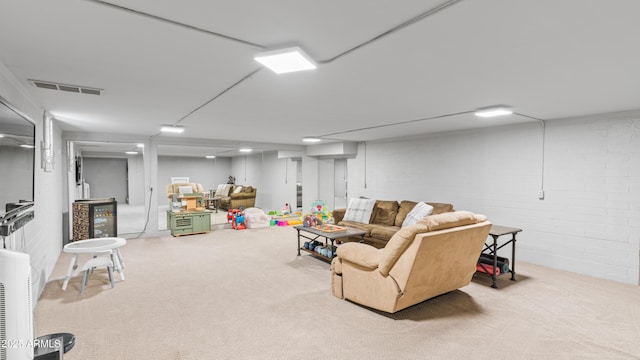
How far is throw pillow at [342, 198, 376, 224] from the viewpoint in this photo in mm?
5863

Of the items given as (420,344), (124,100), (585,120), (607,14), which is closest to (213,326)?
(420,344)

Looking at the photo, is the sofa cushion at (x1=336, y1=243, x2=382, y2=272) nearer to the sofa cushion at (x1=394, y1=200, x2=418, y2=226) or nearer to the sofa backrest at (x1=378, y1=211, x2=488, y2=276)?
the sofa backrest at (x1=378, y1=211, x2=488, y2=276)

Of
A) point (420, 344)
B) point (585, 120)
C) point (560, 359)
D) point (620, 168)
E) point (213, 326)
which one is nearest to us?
point (560, 359)

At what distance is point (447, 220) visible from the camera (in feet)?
9.78

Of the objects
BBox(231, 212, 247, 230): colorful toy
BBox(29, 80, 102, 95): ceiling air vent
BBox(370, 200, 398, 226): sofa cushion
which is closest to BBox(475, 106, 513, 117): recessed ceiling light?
BBox(370, 200, 398, 226): sofa cushion

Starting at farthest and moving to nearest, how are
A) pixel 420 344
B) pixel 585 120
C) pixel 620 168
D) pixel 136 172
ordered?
1. pixel 136 172
2. pixel 585 120
3. pixel 620 168
4. pixel 420 344

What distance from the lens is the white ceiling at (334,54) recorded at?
1521 millimetres

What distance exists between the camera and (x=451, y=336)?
265 centimetres

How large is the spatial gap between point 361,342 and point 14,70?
11.6 feet

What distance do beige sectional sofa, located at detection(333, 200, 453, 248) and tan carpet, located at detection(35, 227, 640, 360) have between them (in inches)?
44.2

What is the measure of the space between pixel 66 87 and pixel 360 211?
465 cm

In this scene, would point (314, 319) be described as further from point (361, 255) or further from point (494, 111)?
point (494, 111)

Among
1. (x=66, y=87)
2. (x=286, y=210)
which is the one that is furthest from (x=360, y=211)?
(x=66, y=87)

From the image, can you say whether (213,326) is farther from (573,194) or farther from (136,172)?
(136,172)
